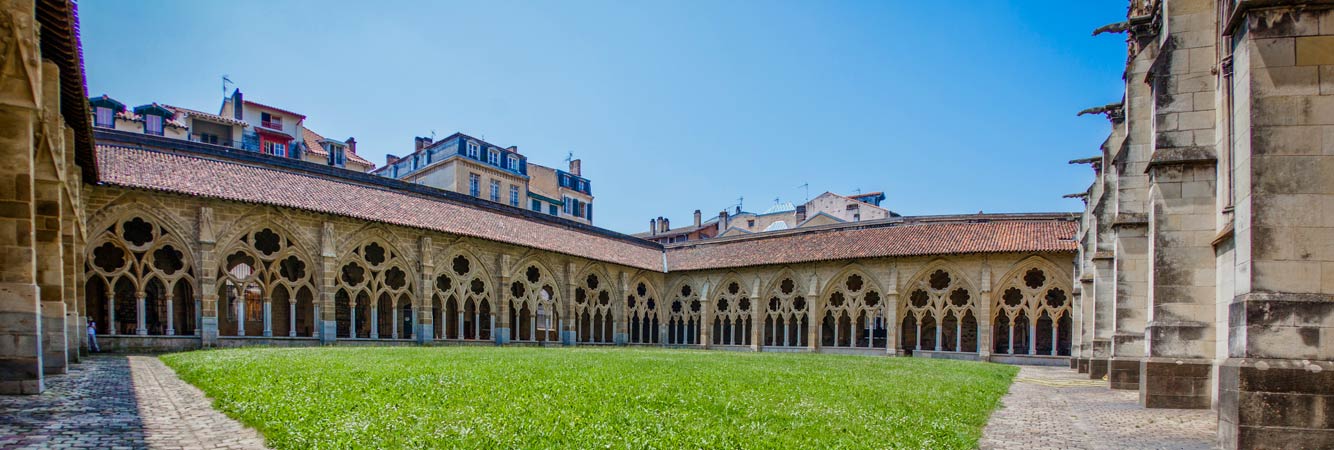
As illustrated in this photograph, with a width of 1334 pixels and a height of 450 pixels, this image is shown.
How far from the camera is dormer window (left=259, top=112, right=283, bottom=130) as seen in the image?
4897 centimetres

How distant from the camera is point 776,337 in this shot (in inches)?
1515

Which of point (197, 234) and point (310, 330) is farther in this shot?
point (310, 330)

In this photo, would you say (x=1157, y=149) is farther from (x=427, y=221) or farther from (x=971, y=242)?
(x=427, y=221)

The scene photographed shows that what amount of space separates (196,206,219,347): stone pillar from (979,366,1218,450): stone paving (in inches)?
876

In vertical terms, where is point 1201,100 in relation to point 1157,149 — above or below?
above

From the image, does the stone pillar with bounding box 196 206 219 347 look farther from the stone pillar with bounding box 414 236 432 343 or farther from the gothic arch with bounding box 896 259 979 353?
the gothic arch with bounding box 896 259 979 353

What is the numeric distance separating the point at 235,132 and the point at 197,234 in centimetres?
2748

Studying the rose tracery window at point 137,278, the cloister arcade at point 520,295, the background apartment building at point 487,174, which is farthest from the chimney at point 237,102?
the rose tracery window at point 137,278

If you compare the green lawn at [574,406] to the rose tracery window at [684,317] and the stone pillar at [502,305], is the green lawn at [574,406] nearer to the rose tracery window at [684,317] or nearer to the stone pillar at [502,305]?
the stone pillar at [502,305]

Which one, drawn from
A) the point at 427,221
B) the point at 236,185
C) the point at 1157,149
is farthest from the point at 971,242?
the point at 236,185

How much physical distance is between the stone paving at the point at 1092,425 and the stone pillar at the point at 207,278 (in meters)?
22.2

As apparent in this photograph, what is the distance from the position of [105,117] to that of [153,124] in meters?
2.50

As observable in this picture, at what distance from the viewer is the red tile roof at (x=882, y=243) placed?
31.7 meters

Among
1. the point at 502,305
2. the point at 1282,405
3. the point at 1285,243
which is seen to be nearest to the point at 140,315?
the point at 502,305
